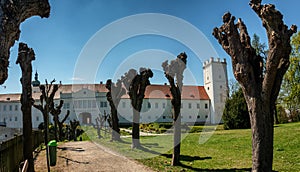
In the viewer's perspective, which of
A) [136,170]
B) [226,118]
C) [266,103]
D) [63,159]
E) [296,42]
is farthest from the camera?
[296,42]

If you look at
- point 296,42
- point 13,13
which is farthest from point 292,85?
point 13,13

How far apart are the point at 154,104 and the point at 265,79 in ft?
204

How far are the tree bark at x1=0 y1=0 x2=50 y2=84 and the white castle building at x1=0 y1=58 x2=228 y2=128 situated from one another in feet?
205

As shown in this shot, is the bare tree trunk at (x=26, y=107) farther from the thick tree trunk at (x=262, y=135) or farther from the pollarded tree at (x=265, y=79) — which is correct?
the thick tree trunk at (x=262, y=135)

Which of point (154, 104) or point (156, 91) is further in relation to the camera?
point (156, 91)

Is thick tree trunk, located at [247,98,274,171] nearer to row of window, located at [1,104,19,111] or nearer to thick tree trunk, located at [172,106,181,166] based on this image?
thick tree trunk, located at [172,106,181,166]

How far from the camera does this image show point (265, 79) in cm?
683

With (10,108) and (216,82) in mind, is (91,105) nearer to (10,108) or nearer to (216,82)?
(10,108)

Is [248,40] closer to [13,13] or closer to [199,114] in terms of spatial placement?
[13,13]

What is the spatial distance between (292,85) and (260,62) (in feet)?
108

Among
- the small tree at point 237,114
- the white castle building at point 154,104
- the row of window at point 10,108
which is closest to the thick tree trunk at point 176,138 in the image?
the small tree at point 237,114

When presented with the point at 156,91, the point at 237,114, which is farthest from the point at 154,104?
the point at 237,114

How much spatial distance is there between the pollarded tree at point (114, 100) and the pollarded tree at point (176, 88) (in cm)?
1183

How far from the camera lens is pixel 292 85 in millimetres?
35875
